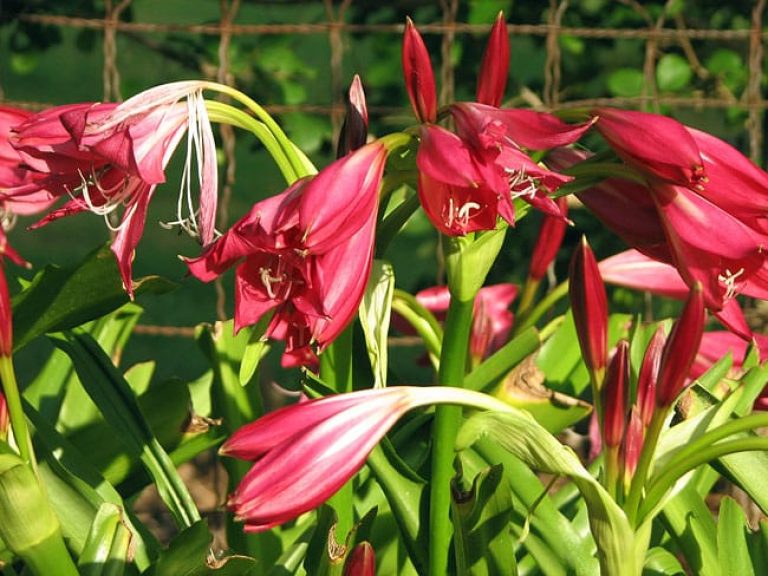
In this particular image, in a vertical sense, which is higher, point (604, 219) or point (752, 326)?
point (604, 219)

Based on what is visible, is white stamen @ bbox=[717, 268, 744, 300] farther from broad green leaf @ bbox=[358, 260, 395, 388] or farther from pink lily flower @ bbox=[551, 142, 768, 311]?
broad green leaf @ bbox=[358, 260, 395, 388]

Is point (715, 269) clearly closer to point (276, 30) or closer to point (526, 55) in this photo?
point (276, 30)

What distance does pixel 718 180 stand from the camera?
2.71 feet

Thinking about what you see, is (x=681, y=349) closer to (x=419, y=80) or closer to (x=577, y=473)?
(x=577, y=473)

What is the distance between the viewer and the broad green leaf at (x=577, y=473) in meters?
0.84

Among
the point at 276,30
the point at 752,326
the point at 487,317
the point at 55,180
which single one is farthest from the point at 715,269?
the point at 752,326

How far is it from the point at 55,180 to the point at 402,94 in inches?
98.1

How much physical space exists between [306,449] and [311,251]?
12 cm

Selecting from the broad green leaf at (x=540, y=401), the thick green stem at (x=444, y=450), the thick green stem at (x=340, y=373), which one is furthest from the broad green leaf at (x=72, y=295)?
the broad green leaf at (x=540, y=401)

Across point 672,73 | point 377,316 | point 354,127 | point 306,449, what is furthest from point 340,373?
point 672,73

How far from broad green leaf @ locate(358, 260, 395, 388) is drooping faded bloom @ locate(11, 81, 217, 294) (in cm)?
13

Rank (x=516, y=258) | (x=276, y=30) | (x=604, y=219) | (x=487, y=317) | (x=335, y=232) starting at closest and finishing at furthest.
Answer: (x=335, y=232)
(x=604, y=219)
(x=487, y=317)
(x=276, y=30)
(x=516, y=258)

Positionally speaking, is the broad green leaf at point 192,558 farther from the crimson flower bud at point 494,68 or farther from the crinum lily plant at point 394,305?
the crimson flower bud at point 494,68

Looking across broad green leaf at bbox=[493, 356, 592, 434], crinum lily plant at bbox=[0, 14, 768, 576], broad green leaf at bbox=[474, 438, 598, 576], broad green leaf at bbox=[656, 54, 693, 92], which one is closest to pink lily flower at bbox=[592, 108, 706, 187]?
crinum lily plant at bbox=[0, 14, 768, 576]
